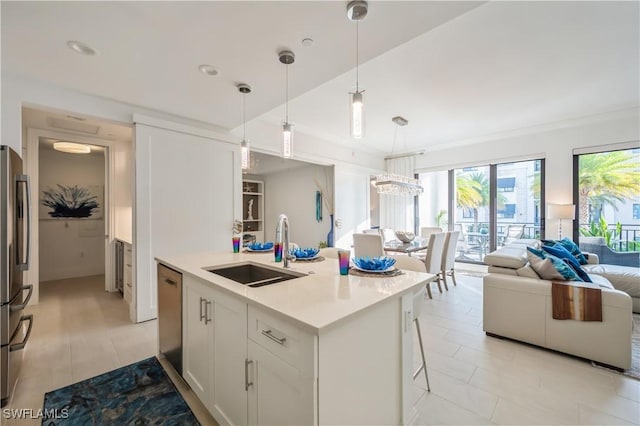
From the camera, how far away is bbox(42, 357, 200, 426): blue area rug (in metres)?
1.67

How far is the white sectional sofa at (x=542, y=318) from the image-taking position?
2145 mm

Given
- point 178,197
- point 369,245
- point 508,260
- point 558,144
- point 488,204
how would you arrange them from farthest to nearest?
point 488,204 < point 558,144 < point 369,245 < point 178,197 < point 508,260

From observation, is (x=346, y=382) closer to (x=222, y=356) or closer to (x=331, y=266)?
(x=222, y=356)

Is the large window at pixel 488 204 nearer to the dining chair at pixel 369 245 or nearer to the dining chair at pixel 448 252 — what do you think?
the dining chair at pixel 448 252

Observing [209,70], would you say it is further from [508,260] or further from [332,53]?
[508,260]

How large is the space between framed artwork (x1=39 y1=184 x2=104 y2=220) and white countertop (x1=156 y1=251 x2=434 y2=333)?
194 inches

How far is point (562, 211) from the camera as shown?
440 centimetres

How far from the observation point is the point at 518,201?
5371 millimetres

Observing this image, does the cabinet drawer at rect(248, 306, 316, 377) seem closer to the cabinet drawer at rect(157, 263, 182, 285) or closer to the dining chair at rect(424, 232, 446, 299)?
the cabinet drawer at rect(157, 263, 182, 285)

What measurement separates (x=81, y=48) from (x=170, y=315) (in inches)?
86.2

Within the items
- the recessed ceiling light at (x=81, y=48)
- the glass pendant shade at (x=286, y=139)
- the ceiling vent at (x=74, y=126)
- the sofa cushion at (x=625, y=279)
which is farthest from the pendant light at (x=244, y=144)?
the sofa cushion at (x=625, y=279)

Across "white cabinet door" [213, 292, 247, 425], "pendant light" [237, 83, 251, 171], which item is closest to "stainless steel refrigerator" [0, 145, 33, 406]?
"white cabinet door" [213, 292, 247, 425]

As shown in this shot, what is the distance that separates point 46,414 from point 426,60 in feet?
13.6

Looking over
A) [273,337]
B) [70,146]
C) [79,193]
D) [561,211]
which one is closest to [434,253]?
[561,211]
